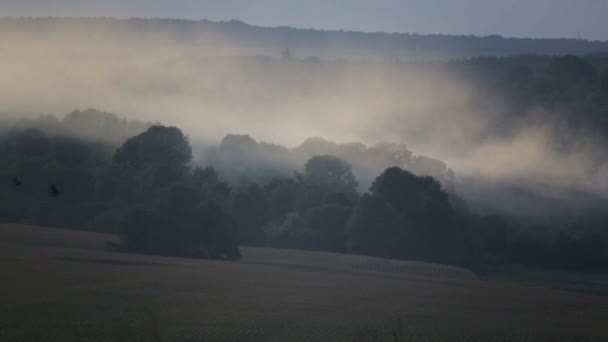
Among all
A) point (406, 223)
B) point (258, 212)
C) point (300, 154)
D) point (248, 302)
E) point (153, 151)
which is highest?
point (300, 154)

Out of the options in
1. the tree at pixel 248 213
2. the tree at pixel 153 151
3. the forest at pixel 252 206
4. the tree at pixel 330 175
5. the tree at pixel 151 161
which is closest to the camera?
the forest at pixel 252 206

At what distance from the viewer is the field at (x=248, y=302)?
35688 mm

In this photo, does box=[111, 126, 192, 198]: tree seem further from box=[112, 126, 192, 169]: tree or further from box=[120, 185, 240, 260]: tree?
box=[120, 185, 240, 260]: tree

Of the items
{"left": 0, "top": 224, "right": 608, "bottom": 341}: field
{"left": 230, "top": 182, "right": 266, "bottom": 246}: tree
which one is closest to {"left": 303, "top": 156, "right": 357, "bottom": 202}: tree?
{"left": 230, "top": 182, "right": 266, "bottom": 246}: tree

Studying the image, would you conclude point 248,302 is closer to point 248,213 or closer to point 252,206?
point 248,213

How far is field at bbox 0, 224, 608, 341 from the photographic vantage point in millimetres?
35688

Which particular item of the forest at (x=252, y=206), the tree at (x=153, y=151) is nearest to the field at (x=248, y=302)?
the forest at (x=252, y=206)

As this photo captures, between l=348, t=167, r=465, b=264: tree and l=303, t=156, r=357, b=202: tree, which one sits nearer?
l=348, t=167, r=465, b=264: tree

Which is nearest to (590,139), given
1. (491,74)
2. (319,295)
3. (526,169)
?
(526,169)

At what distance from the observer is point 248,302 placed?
45.0m

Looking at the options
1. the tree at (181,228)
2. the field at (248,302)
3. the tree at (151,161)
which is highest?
the tree at (151,161)

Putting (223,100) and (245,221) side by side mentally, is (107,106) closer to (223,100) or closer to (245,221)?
(223,100)

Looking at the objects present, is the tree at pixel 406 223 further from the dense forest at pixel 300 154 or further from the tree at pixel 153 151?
the tree at pixel 153 151

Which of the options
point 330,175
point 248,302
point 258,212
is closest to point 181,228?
point 258,212
